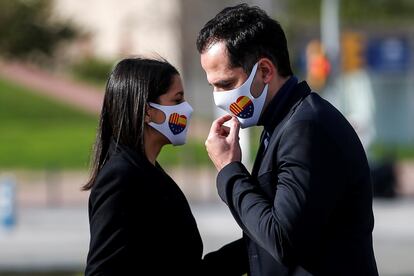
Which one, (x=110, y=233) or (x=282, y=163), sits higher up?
(x=282, y=163)

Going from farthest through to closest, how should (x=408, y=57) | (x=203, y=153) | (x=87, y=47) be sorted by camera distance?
(x=87, y=47) → (x=408, y=57) → (x=203, y=153)

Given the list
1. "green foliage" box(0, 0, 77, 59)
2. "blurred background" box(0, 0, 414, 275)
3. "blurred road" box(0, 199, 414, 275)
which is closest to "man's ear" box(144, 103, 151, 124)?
"blurred background" box(0, 0, 414, 275)

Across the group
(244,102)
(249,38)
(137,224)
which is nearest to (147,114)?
(137,224)

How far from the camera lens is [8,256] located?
14852 millimetres

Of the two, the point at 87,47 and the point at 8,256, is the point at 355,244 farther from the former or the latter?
the point at 87,47

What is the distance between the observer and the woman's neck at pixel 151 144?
396cm

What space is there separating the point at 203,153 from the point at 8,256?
79.8ft

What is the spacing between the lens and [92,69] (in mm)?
61500

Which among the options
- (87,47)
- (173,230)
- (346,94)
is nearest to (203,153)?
(346,94)

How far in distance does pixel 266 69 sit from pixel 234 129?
222mm

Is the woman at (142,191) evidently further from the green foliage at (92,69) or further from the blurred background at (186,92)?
the green foliage at (92,69)

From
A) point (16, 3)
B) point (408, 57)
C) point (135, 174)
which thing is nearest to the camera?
point (135, 174)

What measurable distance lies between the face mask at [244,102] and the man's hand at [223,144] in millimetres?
42

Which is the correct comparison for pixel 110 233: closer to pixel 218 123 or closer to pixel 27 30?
pixel 218 123
